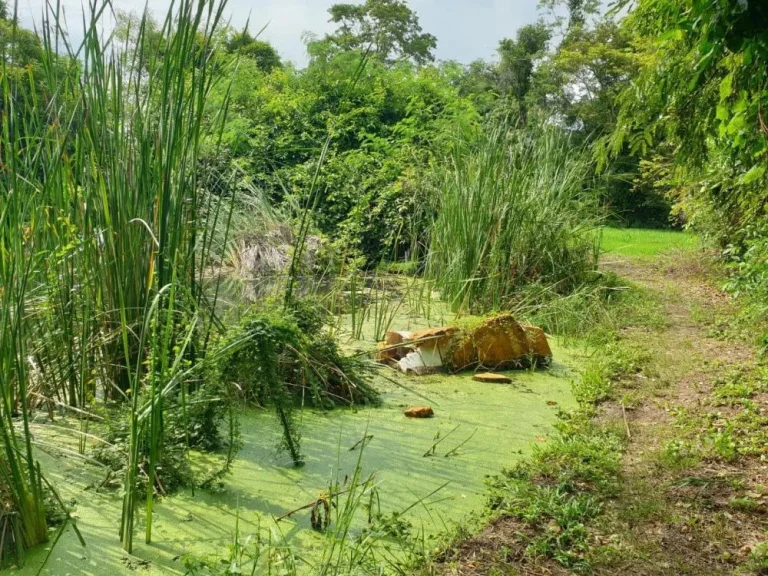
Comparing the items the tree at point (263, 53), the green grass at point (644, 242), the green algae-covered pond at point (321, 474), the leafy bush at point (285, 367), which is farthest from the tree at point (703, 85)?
the tree at point (263, 53)

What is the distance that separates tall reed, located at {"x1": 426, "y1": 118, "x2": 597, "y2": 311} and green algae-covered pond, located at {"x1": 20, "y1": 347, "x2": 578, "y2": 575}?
1.80 metres

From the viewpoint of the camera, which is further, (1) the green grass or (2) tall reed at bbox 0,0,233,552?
(1) the green grass

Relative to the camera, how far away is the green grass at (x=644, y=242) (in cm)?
1077

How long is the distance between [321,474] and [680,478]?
134 cm

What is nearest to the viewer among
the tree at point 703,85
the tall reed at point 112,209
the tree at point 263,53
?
the tree at point 703,85

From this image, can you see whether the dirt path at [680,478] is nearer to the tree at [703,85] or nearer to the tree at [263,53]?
the tree at [703,85]

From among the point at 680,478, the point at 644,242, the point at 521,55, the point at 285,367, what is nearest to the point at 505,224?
the point at 285,367

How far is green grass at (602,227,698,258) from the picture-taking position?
1077 cm

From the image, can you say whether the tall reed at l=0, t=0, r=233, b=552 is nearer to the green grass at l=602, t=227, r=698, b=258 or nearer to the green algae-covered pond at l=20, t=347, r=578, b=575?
the green algae-covered pond at l=20, t=347, r=578, b=575

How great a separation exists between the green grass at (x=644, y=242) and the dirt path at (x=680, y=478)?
5231mm

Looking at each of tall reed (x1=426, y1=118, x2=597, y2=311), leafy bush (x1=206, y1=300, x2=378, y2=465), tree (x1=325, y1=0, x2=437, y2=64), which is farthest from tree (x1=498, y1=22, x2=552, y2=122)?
leafy bush (x1=206, y1=300, x2=378, y2=465)

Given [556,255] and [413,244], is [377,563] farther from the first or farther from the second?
[556,255]

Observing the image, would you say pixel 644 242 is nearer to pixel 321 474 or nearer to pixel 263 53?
pixel 321 474

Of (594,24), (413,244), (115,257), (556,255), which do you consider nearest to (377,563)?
(115,257)
